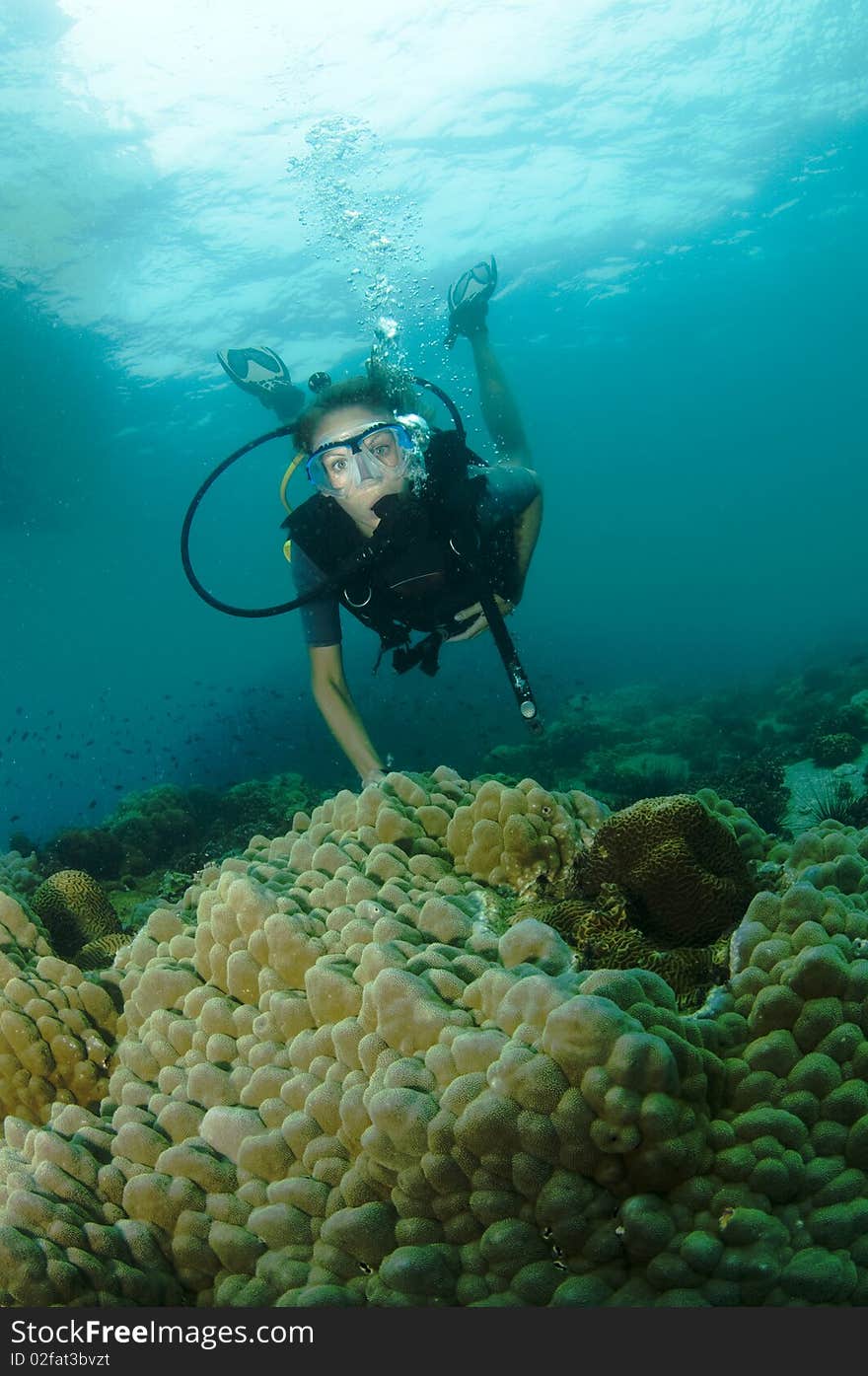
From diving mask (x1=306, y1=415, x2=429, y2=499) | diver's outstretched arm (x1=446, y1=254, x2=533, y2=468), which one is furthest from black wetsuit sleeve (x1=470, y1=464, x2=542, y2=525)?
diver's outstretched arm (x1=446, y1=254, x2=533, y2=468)

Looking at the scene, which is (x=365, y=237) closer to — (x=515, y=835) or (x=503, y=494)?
(x=503, y=494)

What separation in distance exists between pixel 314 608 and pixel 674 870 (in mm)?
3888

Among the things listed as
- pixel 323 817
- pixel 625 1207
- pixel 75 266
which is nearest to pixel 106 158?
pixel 75 266

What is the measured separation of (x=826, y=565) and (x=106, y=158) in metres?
111

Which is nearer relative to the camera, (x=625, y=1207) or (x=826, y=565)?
(x=625, y=1207)

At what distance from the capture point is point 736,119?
26703 mm

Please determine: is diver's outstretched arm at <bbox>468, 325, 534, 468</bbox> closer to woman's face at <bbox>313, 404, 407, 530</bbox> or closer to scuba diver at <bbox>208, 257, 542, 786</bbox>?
scuba diver at <bbox>208, 257, 542, 786</bbox>

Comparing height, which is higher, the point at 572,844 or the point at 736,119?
the point at 736,119

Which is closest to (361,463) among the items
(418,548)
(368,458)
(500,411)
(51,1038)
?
(368,458)

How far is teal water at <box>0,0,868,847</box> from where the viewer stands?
17266mm

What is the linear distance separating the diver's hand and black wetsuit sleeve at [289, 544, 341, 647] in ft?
3.41

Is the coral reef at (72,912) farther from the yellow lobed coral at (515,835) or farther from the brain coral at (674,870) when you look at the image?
the brain coral at (674,870)

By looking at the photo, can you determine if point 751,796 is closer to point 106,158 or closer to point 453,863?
point 453,863

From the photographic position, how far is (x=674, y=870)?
3016mm
